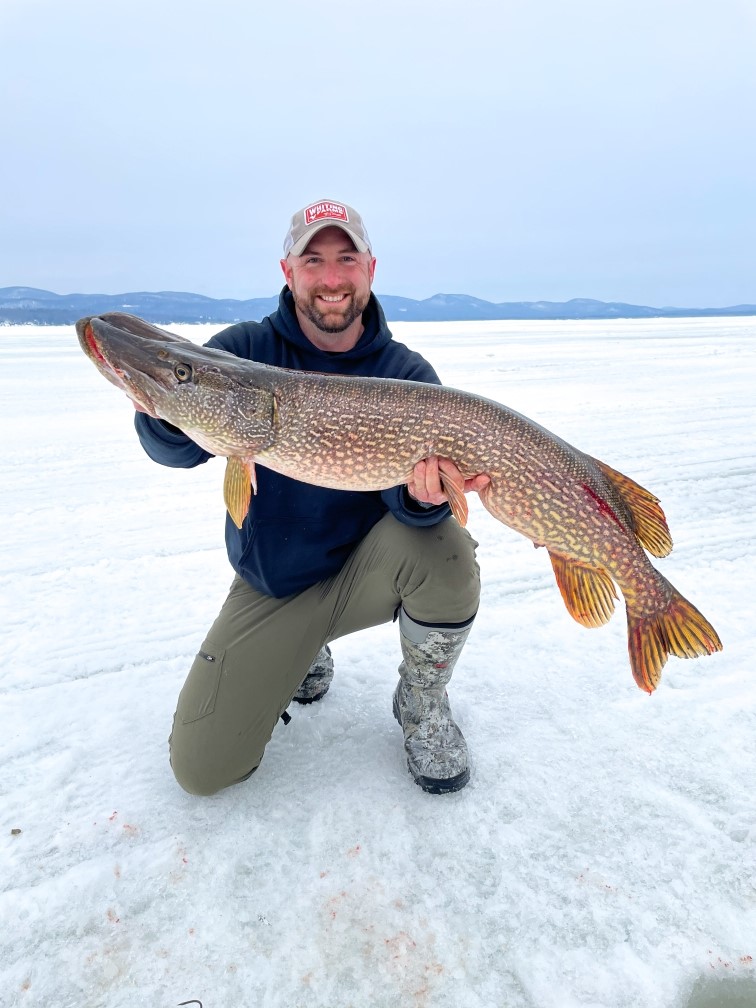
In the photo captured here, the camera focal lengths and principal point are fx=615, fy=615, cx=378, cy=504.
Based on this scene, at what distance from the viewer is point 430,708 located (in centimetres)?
233

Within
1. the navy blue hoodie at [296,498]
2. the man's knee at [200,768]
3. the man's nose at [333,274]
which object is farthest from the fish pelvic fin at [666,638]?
the man's nose at [333,274]

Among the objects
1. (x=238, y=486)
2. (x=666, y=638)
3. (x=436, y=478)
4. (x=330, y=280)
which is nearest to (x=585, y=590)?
(x=666, y=638)

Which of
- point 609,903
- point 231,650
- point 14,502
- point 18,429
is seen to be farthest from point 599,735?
point 18,429

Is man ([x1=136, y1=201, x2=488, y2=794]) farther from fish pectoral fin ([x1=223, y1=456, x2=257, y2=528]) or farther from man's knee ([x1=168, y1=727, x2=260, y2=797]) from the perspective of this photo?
fish pectoral fin ([x1=223, y1=456, x2=257, y2=528])

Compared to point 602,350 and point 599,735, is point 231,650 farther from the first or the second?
point 602,350

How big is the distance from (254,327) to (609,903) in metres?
2.53

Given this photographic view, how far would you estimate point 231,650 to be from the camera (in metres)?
2.34

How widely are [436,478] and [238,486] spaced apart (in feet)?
2.45

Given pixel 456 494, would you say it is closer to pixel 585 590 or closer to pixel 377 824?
pixel 585 590

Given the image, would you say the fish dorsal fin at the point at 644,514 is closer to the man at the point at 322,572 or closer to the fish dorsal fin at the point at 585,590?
the fish dorsal fin at the point at 585,590

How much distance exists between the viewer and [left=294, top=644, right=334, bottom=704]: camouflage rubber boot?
2.65m

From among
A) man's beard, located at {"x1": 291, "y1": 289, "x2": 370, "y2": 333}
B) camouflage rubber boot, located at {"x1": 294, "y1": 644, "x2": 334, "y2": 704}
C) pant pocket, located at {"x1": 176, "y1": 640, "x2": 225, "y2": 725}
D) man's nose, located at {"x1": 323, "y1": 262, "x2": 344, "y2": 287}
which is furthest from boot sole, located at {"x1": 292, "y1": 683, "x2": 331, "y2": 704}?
man's nose, located at {"x1": 323, "y1": 262, "x2": 344, "y2": 287}

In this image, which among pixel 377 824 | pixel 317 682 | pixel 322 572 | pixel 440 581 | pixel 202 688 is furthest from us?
pixel 317 682

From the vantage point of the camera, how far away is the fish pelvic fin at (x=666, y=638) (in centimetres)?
208
